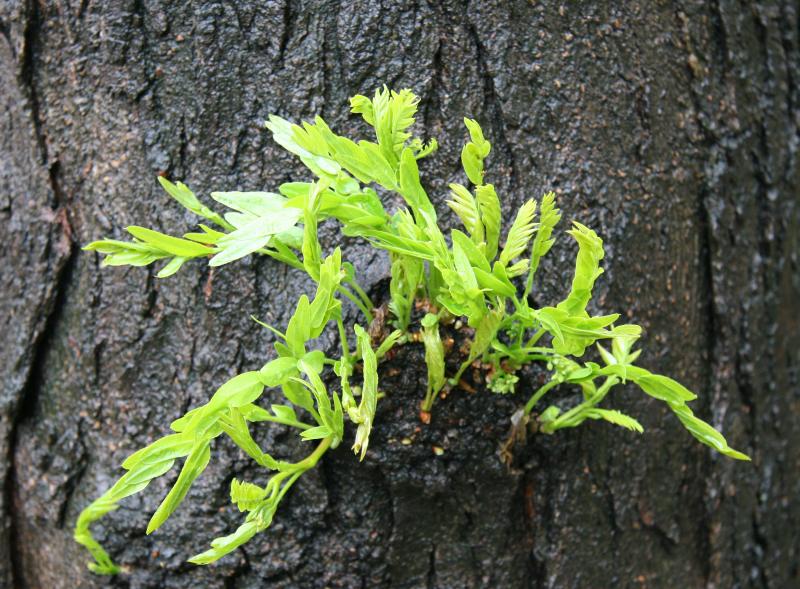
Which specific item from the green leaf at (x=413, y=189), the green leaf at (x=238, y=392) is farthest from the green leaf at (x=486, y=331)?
the green leaf at (x=238, y=392)

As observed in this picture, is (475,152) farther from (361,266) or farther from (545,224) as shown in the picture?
(361,266)

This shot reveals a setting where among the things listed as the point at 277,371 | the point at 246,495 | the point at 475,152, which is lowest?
the point at 246,495

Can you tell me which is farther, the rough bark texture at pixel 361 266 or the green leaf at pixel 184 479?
the rough bark texture at pixel 361 266

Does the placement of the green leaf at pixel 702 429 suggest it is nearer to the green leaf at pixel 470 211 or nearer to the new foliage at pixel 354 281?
the new foliage at pixel 354 281

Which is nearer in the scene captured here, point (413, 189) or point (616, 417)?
point (413, 189)

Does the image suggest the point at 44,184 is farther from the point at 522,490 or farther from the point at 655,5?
the point at 655,5

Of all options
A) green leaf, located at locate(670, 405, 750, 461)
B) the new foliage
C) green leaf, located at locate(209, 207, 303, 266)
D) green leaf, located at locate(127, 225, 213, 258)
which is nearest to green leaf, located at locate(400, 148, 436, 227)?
the new foliage

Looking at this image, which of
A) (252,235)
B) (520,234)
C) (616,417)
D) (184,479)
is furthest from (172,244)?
(616,417)
